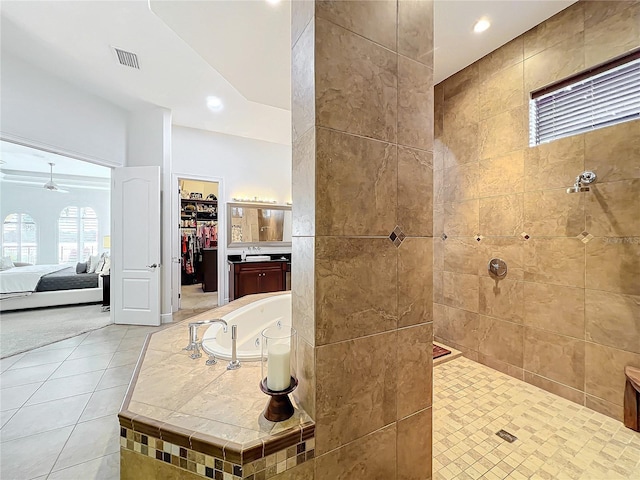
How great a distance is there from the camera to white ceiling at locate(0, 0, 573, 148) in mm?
1987

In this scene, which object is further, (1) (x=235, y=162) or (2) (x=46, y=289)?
(1) (x=235, y=162)

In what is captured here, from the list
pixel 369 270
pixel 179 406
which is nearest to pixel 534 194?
pixel 369 270

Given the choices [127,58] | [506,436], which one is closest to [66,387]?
[127,58]

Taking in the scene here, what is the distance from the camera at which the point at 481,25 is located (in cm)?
216

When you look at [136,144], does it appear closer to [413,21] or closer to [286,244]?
[286,244]

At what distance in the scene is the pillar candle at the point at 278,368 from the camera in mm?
1011

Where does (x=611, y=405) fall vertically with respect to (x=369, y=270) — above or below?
below

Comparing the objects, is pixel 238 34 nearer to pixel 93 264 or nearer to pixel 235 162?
pixel 235 162

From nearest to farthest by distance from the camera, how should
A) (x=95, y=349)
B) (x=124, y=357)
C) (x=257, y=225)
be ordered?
(x=124, y=357) < (x=95, y=349) < (x=257, y=225)

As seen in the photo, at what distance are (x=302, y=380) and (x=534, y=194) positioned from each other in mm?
2370

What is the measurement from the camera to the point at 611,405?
1.84 meters

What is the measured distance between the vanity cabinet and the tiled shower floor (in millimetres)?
3476

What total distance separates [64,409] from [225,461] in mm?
2055

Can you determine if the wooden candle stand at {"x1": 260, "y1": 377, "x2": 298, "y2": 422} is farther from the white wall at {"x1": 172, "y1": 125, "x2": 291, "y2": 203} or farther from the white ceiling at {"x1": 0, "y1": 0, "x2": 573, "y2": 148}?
the white wall at {"x1": 172, "y1": 125, "x2": 291, "y2": 203}
